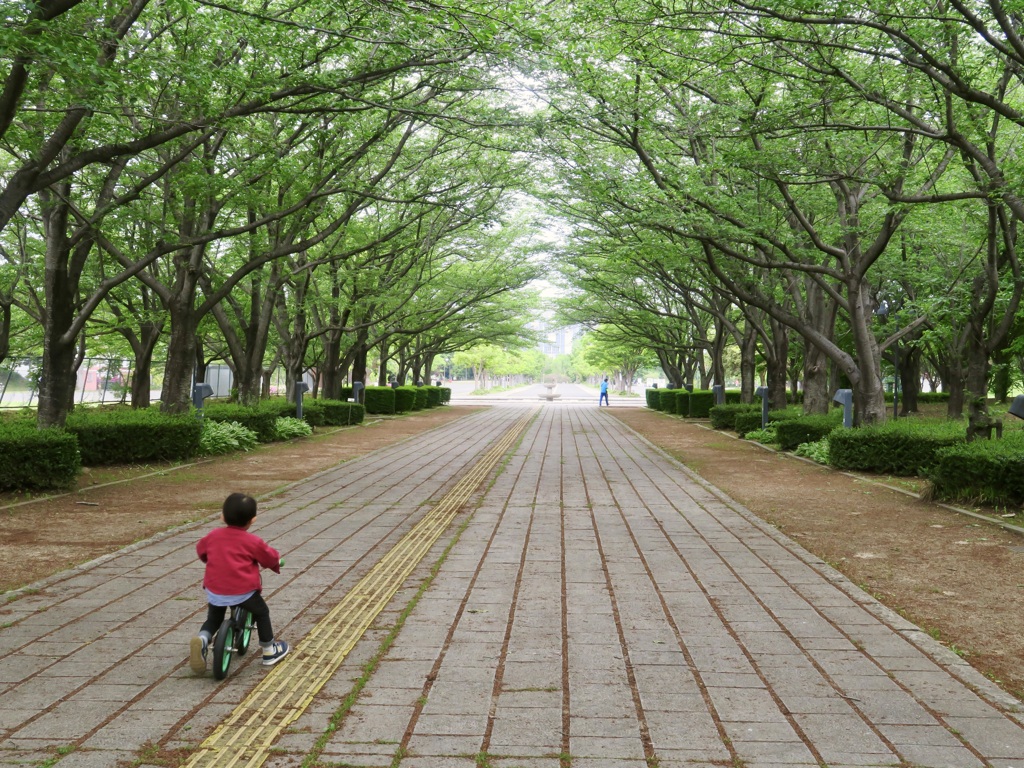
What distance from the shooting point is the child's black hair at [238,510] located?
4.12 metres

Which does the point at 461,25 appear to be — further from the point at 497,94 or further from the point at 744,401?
the point at 744,401

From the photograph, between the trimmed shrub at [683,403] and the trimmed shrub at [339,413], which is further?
the trimmed shrub at [683,403]

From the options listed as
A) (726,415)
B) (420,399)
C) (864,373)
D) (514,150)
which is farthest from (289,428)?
(420,399)

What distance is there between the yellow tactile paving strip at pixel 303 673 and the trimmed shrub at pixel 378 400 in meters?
25.8

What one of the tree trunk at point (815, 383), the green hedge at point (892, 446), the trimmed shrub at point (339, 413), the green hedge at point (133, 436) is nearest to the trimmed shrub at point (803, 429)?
the green hedge at point (892, 446)

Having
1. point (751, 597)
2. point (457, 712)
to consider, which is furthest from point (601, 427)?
point (457, 712)

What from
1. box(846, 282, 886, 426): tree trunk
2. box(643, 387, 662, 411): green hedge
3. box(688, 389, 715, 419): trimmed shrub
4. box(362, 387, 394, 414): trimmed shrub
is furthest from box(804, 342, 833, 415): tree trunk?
Answer: box(643, 387, 662, 411): green hedge

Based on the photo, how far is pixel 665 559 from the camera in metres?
6.76

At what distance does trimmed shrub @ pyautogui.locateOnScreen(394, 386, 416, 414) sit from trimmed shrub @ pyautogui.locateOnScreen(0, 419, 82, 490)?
76.6ft

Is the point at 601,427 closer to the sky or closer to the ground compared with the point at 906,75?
closer to the ground

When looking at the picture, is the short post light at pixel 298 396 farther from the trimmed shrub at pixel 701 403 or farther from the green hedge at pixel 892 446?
the trimmed shrub at pixel 701 403

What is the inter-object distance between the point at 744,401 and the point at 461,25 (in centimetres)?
2080

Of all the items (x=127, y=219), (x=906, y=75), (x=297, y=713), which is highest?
(x=906, y=75)

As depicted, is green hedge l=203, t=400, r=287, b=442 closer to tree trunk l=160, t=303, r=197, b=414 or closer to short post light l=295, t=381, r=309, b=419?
tree trunk l=160, t=303, r=197, b=414
